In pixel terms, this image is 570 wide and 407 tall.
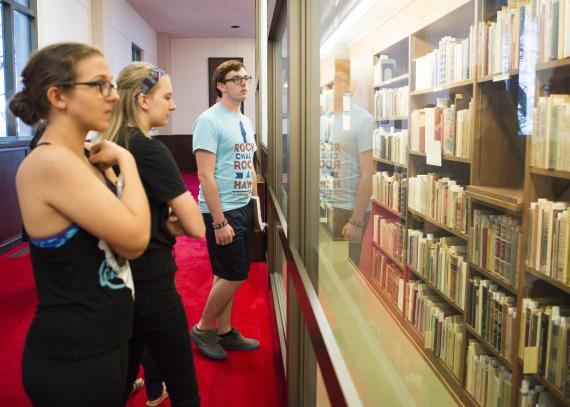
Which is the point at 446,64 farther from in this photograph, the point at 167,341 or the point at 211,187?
the point at 211,187

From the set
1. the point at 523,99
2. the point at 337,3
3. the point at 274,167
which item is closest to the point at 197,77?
the point at 274,167

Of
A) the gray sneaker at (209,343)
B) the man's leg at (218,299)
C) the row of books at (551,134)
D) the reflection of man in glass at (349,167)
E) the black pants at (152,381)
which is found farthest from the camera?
the gray sneaker at (209,343)

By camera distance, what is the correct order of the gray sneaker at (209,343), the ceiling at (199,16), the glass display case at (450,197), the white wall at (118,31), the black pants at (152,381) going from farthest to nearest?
1. the ceiling at (199,16)
2. the white wall at (118,31)
3. the gray sneaker at (209,343)
4. the black pants at (152,381)
5. the glass display case at (450,197)

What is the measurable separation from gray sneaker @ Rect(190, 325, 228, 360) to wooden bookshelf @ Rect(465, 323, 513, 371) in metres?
2.21

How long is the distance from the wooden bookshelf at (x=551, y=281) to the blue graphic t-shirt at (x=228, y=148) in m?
2.18

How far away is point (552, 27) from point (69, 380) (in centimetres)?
119

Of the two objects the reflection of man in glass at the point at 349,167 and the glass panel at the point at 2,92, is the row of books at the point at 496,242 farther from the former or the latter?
the glass panel at the point at 2,92

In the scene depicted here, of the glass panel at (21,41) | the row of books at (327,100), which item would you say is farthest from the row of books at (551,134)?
the glass panel at (21,41)

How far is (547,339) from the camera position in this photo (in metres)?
0.79

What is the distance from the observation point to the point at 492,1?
903 mm

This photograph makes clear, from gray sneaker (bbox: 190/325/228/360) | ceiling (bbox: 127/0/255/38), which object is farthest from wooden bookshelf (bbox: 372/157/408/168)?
ceiling (bbox: 127/0/255/38)

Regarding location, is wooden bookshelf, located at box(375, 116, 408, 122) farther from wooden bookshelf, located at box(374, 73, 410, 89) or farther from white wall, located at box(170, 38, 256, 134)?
white wall, located at box(170, 38, 256, 134)

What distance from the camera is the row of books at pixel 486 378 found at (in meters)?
0.92

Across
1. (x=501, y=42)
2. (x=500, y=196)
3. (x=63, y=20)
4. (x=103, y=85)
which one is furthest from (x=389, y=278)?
(x=63, y=20)
